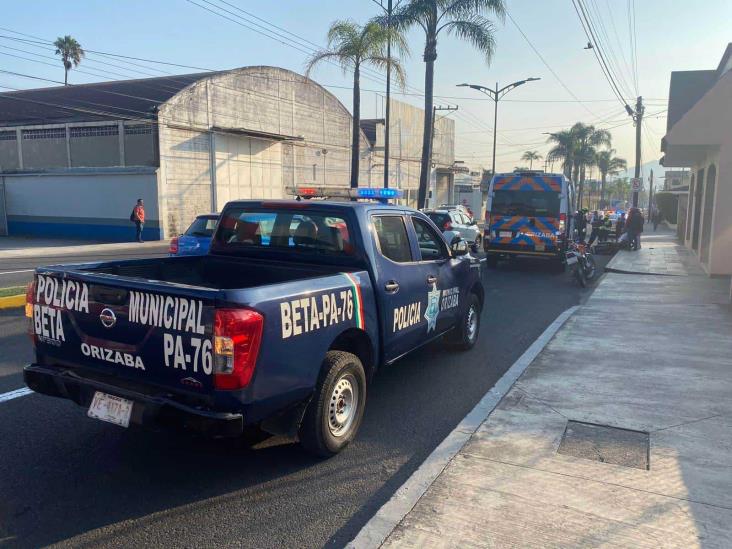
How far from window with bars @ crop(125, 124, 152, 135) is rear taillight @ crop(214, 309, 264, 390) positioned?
82.9 ft

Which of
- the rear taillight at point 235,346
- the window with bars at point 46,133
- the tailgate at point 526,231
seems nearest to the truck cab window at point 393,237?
the rear taillight at point 235,346

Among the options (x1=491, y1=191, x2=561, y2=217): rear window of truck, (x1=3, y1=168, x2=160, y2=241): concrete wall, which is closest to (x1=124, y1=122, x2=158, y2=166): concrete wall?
(x1=3, y1=168, x2=160, y2=241): concrete wall

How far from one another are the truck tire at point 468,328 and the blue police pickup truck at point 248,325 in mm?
1458

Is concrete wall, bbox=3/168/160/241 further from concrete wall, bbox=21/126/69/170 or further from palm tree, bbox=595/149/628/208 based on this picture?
palm tree, bbox=595/149/628/208

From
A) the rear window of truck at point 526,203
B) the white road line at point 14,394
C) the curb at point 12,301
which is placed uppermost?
the rear window of truck at point 526,203

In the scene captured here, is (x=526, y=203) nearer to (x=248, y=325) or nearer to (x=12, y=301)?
(x=12, y=301)

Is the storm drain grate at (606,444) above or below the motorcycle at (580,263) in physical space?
below

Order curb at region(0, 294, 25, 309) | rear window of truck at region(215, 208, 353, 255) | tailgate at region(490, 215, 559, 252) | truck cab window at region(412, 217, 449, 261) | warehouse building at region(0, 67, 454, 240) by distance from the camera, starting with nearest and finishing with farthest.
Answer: rear window of truck at region(215, 208, 353, 255), truck cab window at region(412, 217, 449, 261), curb at region(0, 294, 25, 309), tailgate at region(490, 215, 559, 252), warehouse building at region(0, 67, 454, 240)

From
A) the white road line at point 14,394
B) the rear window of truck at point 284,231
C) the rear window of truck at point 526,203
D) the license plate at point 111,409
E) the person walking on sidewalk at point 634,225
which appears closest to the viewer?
the license plate at point 111,409

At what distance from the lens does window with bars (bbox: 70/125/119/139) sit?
88.7 feet

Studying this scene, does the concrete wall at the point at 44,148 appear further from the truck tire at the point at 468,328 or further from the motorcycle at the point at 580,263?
the truck tire at the point at 468,328

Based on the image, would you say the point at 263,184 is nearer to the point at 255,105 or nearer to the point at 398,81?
the point at 255,105

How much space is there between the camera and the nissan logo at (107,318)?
372 centimetres

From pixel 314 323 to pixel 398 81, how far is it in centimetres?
2266
